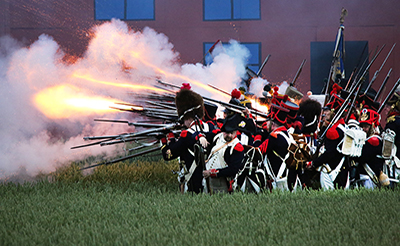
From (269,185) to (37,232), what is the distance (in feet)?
11.6

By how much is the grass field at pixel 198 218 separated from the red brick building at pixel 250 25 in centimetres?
953

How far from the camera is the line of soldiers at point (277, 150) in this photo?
6.48 meters

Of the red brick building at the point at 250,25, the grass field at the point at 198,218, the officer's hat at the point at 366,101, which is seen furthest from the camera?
the red brick building at the point at 250,25

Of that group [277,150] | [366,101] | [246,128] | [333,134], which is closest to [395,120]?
[333,134]

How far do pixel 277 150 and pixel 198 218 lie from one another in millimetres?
2030

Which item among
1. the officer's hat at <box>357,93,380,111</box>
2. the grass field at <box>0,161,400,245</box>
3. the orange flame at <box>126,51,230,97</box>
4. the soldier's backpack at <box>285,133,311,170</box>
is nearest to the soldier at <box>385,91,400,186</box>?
the grass field at <box>0,161,400,245</box>

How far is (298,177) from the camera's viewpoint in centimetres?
733

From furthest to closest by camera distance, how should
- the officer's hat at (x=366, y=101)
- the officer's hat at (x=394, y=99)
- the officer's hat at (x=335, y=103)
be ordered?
the officer's hat at (x=366, y=101)
the officer's hat at (x=335, y=103)
the officer's hat at (x=394, y=99)

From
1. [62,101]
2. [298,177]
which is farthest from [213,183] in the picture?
[62,101]

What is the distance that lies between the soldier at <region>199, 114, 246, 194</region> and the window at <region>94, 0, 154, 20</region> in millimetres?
10524

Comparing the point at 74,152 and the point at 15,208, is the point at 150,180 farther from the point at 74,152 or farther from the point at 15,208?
the point at 74,152

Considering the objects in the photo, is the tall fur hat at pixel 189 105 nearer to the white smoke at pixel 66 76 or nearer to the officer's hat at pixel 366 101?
the white smoke at pixel 66 76

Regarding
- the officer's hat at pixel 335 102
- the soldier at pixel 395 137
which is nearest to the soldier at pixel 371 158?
the soldier at pixel 395 137

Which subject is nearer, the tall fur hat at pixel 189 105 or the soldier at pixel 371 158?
the tall fur hat at pixel 189 105
